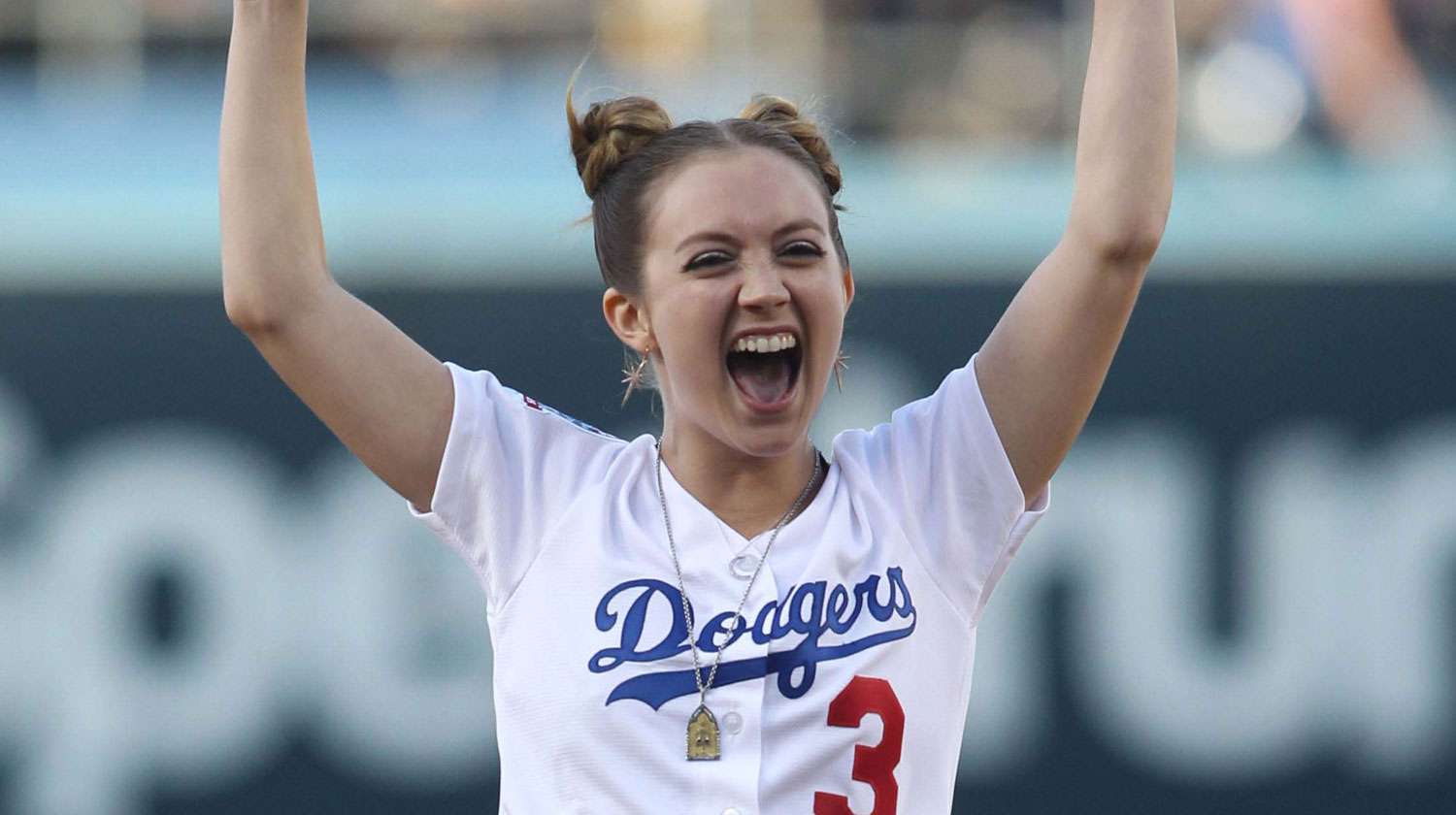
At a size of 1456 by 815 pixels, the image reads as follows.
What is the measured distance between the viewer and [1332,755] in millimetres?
4980

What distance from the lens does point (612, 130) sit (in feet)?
7.57

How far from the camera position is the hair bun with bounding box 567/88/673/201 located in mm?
2295

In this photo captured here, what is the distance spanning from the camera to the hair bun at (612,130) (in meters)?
2.29

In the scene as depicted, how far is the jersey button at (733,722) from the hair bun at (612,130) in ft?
2.45

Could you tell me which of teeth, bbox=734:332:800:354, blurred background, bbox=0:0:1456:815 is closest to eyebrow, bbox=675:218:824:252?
teeth, bbox=734:332:800:354

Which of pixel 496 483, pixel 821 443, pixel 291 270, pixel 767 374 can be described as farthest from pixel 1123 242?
pixel 821 443

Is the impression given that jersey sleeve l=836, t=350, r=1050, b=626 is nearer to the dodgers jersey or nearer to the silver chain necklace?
the dodgers jersey

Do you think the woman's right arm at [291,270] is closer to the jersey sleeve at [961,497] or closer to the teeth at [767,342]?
the teeth at [767,342]

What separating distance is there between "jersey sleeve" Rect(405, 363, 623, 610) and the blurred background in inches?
111

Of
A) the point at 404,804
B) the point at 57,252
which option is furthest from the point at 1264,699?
the point at 57,252

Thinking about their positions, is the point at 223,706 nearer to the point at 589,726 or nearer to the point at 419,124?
the point at 419,124

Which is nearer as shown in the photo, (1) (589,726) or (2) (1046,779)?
(1) (589,726)

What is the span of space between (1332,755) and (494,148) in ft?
9.92

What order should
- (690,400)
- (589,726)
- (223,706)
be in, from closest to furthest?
(589,726), (690,400), (223,706)
